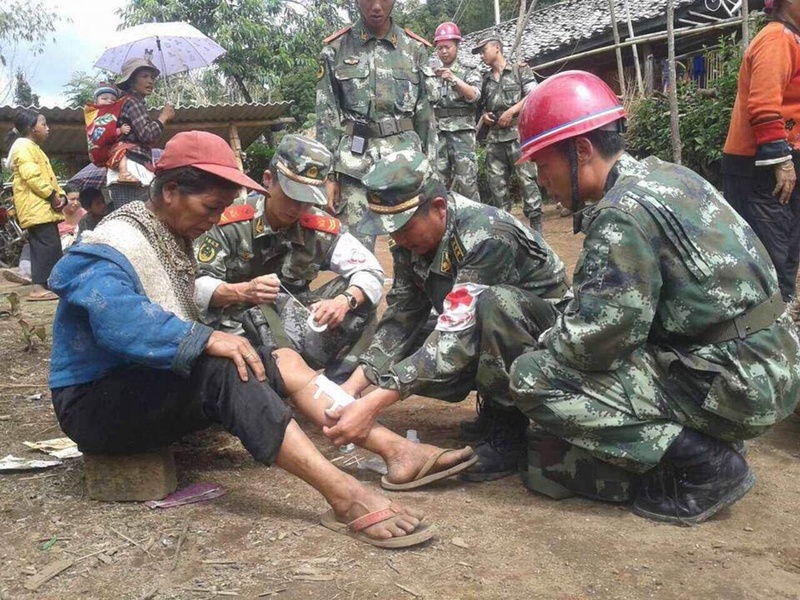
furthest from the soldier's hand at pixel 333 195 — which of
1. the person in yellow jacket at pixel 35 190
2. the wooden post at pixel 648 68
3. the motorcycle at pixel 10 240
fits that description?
the wooden post at pixel 648 68

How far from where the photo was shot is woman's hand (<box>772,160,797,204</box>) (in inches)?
165

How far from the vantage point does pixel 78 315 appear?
9.00 ft

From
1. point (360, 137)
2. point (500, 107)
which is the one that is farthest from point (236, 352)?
point (500, 107)

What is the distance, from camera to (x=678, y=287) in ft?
8.17

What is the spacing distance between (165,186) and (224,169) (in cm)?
24

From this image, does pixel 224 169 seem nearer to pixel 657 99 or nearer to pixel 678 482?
pixel 678 482

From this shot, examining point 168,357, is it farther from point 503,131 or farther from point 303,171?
point 503,131

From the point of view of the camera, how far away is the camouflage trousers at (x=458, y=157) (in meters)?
8.92

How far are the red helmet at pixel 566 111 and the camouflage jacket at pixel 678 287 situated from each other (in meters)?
0.19

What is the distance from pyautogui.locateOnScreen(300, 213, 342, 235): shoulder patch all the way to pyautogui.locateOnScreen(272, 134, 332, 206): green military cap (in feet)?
0.69

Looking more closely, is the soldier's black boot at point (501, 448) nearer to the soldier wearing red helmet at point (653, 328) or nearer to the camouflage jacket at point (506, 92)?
the soldier wearing red helmet at point (653, 328)

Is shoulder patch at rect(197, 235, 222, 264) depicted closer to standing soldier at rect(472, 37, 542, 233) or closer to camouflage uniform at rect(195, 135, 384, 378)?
camouflage uniform at rect(195, 135, 384, 378)

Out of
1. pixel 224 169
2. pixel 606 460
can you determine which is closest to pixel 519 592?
pixel 606 460

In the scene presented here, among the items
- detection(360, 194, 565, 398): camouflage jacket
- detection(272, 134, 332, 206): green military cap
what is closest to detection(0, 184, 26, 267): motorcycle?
detection(272, 134, 332, 206): green military cap
